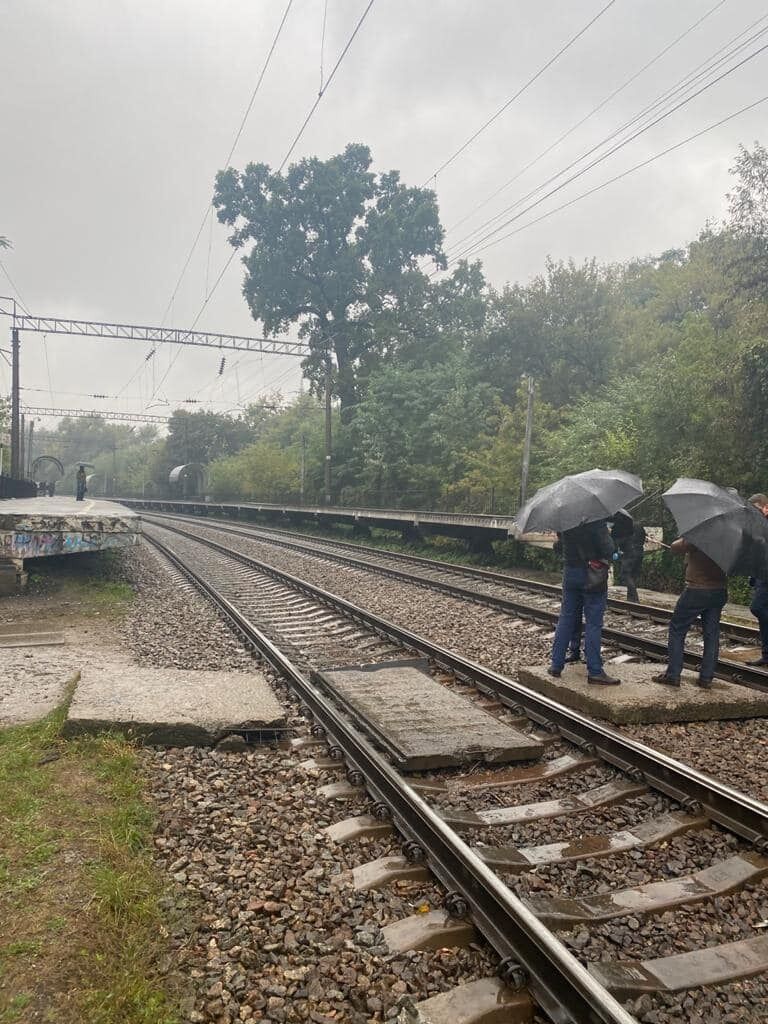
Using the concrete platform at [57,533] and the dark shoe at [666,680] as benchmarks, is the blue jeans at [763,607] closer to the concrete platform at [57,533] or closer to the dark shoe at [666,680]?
the dark shoe at [666,680]

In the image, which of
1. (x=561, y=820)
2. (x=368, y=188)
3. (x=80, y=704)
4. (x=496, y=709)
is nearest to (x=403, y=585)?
(x=496, y=709)

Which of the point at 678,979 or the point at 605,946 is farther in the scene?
the point at 605,946

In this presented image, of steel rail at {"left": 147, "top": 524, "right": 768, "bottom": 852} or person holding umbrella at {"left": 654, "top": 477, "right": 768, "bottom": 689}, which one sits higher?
person holding umbrella at {"left": 654, "top": 477, "right": 768, "bottom": 689}

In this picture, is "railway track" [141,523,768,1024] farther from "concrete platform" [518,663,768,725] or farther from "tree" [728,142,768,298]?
"tree" [728,142,768,298]

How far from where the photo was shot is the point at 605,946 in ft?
9.14

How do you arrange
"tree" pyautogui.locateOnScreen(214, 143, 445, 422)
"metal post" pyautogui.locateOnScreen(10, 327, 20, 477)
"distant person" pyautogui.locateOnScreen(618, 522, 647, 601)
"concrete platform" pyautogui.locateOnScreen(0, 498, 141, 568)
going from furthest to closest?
1. "tree" pyautogui.locateOnScreen(214, 143, 445, 422)
2. "metal post" pyautogui.locateOnScreen(10, 327, 20, 477)
3. "concrete platform" pyautogui.locateOnScreen(0, 498, 141, 568)
4. "distant person" pyautogui.locateOnScreen(618, 522, 647, 601)

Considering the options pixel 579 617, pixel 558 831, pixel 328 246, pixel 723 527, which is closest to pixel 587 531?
pixel 579 617

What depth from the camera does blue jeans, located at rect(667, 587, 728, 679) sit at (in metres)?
5.92

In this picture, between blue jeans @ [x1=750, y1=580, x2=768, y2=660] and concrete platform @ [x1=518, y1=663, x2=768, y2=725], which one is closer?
concrete platform @ [x1=518, y1=663, x2=768, y2=725]

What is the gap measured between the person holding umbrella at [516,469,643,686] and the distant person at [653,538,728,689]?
1.79 feet

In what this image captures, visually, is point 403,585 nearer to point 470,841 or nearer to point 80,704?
point 80,704

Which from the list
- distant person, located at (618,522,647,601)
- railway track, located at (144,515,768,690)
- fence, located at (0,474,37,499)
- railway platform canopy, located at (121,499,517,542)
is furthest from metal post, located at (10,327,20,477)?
distant person, located at (618,522,647,601)

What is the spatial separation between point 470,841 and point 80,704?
10.7ft

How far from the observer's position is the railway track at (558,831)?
2574mm
